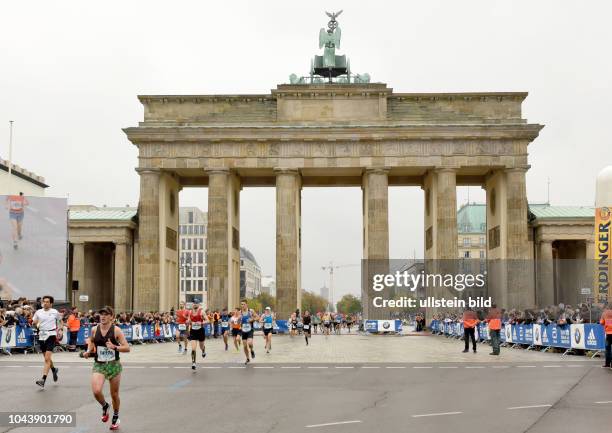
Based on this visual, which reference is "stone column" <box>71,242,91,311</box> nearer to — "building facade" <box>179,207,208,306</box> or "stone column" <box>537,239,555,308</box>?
"stone column" <box>537,239,555,308</box>

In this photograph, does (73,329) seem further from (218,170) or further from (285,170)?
(285,170)

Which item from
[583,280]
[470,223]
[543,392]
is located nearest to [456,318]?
[583,280]

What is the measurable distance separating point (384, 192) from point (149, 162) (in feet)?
60.3

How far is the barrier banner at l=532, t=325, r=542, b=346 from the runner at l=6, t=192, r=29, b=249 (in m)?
28.1

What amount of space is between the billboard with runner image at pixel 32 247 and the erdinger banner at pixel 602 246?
28.3 metres

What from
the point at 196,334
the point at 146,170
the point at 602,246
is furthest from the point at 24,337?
the point at 146,170

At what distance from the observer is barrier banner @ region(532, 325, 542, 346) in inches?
1473

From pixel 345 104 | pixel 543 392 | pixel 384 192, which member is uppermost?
pixel 345 104

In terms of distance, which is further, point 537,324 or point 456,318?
point 456,318

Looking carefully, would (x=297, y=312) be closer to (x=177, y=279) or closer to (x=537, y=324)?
(x=177, y=279)

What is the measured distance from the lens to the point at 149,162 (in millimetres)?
68188

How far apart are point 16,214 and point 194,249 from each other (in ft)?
413

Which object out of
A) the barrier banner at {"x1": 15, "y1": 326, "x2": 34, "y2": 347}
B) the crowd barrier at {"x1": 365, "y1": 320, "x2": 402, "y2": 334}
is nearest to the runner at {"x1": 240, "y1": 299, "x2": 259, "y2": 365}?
the barrier banner at {"x1": 15, "y1": 326, "x2": 34, "y2": 347}

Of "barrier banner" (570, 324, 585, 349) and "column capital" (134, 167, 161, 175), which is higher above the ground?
"column capital" (134, 167, 161, 175)
